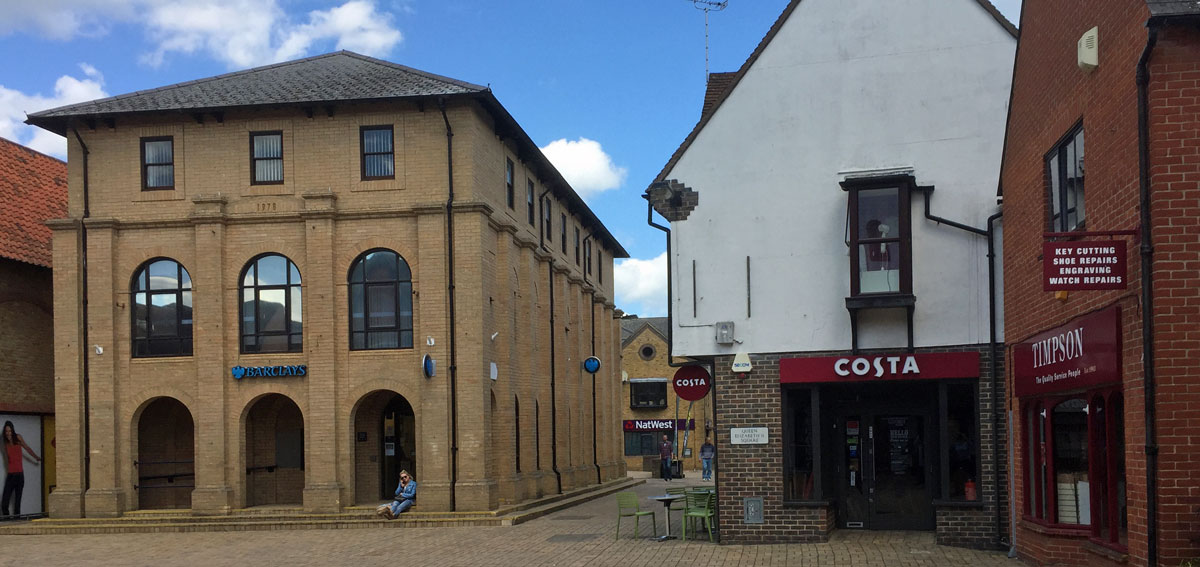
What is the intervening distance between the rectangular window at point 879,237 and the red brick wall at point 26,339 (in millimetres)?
20819

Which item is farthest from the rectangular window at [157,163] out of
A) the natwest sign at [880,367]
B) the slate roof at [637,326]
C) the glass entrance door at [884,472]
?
the slate roof at [637,326]

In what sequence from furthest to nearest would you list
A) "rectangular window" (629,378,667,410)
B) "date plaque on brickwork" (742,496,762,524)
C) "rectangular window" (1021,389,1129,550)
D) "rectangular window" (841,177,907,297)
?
"rectangular window" (629,378,667,410) < "date plaque on brickwork" (742,496,762,524) < "rectangular window" (841,177,907,297) < "rectangular window" (1021,389,1129,550)

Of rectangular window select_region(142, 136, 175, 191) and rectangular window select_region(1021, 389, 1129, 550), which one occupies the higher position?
rectangular window select_region(142, 136, 175, 191)

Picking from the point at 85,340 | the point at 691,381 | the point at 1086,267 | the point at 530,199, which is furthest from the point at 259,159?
the point at 1086,267

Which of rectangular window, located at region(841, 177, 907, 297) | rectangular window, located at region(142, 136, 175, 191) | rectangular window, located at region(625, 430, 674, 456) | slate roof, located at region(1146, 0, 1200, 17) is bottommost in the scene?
rectangular window, located at region(625, 430, 674, 456)

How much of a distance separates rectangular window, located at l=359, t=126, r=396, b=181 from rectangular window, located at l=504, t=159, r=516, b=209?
4073 mm

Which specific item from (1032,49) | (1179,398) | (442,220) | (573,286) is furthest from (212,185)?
(1179,398)

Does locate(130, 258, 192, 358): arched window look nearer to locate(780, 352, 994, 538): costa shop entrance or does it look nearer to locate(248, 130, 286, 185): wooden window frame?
locate(248, 130, 286, 185): wooden window frame

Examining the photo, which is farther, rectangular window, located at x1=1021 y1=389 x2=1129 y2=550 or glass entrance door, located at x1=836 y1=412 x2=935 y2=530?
glass entrance door, located at x1=836 y1=412 x2=935 y2=530

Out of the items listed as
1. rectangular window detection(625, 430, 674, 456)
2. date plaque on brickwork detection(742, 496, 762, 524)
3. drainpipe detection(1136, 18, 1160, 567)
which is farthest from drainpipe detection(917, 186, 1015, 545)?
rectangular window detection(625, 430, 674, 456)

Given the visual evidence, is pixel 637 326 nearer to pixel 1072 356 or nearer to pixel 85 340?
pixel 85 340

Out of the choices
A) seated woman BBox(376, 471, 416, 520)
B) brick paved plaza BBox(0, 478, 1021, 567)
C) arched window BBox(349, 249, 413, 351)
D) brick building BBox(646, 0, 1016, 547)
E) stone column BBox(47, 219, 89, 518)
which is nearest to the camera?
brick paved plaza BBox(0, 478, 1021, 567)

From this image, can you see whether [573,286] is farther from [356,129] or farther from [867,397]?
[867,397]

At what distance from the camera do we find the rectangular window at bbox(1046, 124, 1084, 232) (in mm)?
13828
